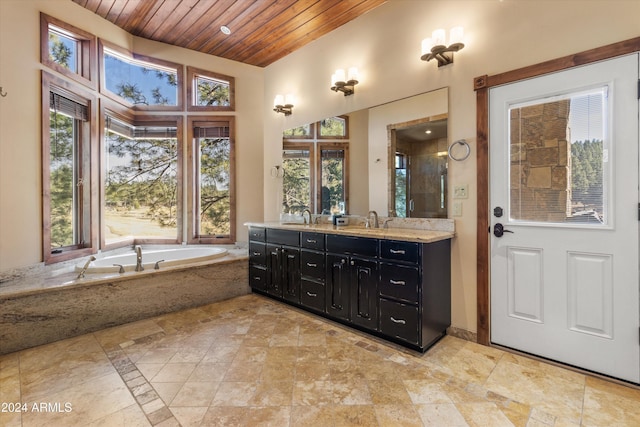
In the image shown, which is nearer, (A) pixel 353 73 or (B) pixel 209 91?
(A) pixel 353 73

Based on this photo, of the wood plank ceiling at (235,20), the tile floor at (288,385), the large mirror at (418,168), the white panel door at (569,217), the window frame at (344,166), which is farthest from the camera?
the window frame at (344,166)

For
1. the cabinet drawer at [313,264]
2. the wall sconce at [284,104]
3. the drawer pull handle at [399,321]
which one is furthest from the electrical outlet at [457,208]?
the wall sconce at [284,104]

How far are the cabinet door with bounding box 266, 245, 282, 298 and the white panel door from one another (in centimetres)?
199

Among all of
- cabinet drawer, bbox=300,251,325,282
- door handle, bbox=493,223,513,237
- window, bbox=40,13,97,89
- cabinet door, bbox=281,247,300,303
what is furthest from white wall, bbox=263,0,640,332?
window, bbox=40,13,97,89

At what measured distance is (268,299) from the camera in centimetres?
342

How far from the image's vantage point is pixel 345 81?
3.08 meters

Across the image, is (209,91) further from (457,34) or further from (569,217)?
(569,217)

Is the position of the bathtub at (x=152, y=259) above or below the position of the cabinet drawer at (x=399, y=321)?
above

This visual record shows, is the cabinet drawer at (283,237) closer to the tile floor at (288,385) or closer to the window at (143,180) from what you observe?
the tile floor at (288,385)

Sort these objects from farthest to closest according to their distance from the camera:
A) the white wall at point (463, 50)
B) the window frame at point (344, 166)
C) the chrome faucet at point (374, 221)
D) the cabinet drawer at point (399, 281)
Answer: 1. the window frame at point (344, 166)
2. the chrome faucet at point (374, 221)
3. the cabinet drawer at point (399, 281)
4. the white wall at point (463, 50)

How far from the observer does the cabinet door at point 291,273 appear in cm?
303

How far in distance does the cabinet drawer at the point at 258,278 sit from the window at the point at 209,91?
232 cm

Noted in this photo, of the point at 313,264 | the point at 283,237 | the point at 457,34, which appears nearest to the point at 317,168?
the point at 283,237

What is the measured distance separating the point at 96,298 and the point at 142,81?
290 cm
